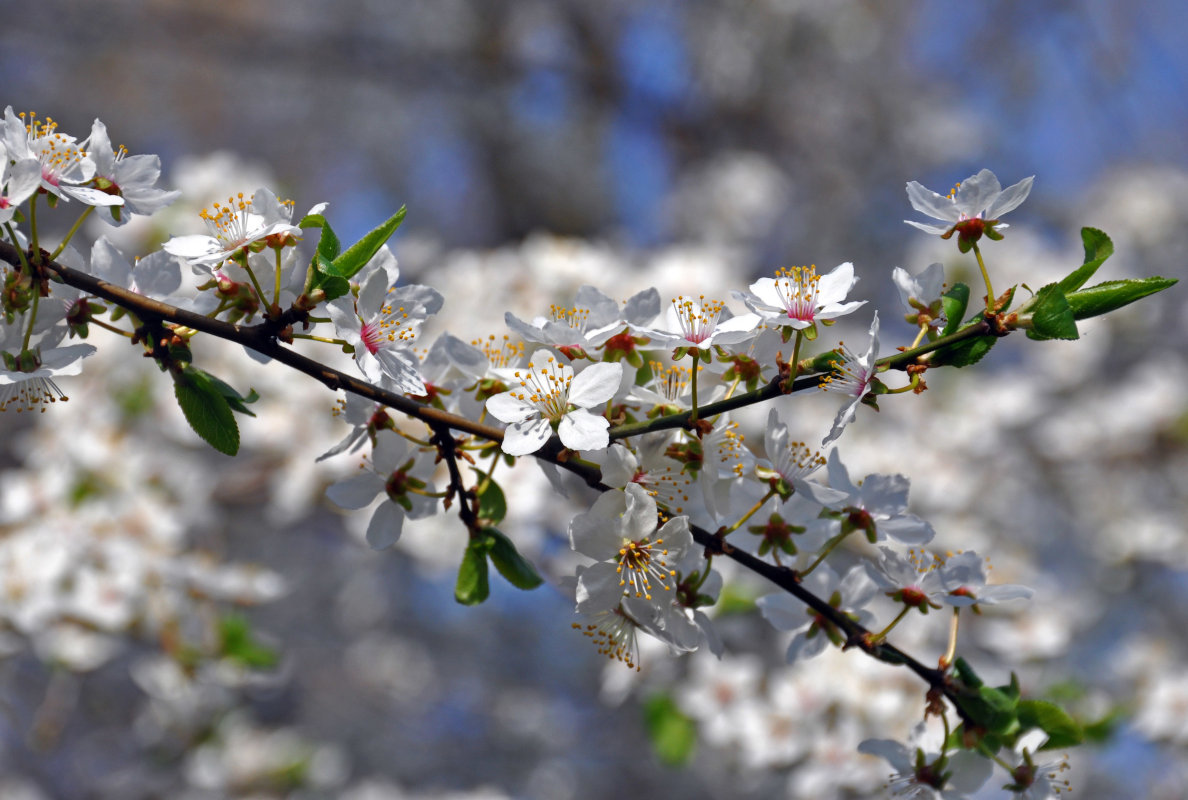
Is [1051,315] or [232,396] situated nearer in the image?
[1051,315]

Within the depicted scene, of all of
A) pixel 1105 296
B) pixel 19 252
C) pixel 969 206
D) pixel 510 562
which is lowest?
pixel 510 562

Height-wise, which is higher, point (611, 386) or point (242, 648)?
point (242, 648)

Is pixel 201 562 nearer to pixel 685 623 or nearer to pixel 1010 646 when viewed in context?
pixel 685 623

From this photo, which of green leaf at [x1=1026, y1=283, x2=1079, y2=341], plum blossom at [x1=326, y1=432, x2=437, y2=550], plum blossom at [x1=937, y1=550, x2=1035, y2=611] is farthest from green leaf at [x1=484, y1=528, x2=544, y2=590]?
green leaf at [x1=1026, y1=283, x2=1079, y2=341]

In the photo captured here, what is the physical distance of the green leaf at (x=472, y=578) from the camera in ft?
3.28

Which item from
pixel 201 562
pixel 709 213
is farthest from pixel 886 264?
pixel 201 562

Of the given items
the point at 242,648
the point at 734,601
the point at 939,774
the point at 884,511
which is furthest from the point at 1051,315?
the point at 242,648

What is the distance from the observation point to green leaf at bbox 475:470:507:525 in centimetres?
101

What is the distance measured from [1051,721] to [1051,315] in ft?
1.68

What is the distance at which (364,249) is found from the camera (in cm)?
86

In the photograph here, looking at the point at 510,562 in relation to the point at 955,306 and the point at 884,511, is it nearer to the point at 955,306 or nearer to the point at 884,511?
the point at 884,511

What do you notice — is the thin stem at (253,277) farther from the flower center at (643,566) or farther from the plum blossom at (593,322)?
the flower center at (643,566)

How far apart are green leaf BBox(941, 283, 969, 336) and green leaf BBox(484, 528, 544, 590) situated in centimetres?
52

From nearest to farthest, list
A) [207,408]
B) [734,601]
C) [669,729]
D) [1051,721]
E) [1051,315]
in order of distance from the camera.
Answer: [1051,315] < [207,408] < [1051,721] < [734,601] < [669,729]
